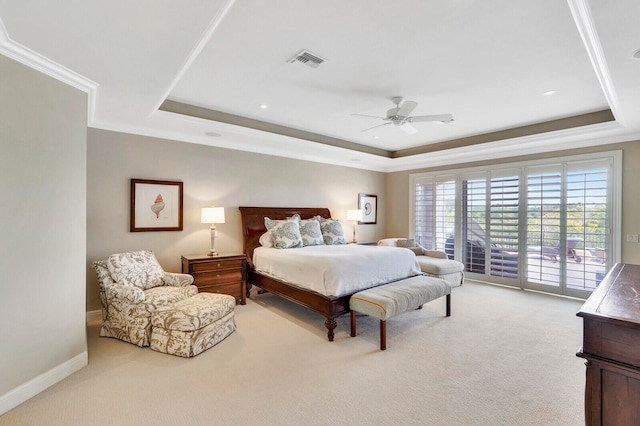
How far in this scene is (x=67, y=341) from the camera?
256cm

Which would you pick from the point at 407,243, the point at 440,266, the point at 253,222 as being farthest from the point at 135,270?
the point at 407,243

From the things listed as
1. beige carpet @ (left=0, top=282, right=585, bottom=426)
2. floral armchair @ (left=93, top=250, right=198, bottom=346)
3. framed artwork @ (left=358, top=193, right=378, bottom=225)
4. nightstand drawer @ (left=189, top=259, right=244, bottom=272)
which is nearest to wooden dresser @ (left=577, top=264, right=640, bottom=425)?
beige carpet @ (left=0, top=282, right=585, bottom=426)

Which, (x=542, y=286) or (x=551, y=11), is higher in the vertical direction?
(x=551, y=11)

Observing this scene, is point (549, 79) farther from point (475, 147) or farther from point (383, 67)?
point (475, 147)

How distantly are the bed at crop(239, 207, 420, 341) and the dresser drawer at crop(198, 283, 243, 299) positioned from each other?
0.33 meters

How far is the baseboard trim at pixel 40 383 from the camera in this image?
6.93 ft

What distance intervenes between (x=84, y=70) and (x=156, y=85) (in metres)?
0.53

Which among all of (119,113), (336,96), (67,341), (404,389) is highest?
(336,96)

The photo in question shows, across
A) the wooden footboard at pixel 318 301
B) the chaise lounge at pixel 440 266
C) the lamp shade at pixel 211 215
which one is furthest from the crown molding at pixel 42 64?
the chaise lounge at pixel 440 266

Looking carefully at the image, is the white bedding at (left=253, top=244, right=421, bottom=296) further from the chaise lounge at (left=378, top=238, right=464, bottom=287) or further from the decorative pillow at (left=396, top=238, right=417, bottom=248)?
the decorative pillow at (left=396, top=238, right=417, bottom=248)

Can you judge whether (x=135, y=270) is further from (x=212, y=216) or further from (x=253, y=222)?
(x=253, y=222)

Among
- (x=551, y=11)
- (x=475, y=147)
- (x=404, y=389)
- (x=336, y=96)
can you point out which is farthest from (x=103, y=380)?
(x=475, y=147)

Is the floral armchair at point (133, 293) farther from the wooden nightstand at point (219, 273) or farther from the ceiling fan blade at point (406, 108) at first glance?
the ceiling fan blade at point (406, 108)

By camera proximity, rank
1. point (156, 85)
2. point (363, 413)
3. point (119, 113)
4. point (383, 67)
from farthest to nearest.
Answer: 1. point (119, 113)
2. point (383, 67)
3. point (156, 85)
4. point (363, 413)
